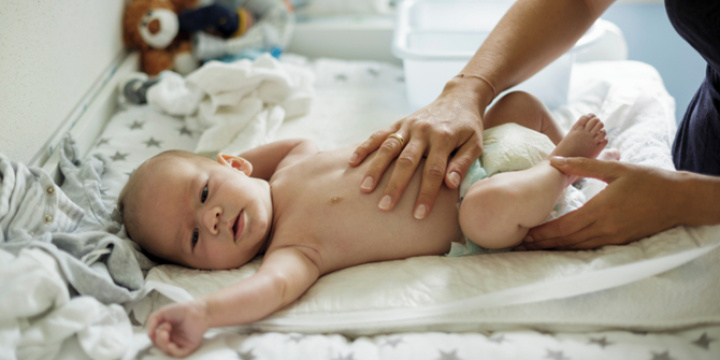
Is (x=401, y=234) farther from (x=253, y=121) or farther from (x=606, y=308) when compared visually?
(x=253, y=121)

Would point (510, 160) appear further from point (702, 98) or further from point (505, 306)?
point (702, 98)

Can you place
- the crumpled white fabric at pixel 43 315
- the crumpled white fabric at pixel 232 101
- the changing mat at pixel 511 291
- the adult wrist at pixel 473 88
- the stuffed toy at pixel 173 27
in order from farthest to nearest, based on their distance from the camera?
1. the stuffed toy at pixel 173 27
2. the crumpled white fabric at pixel 232 101
3. the adult wrist at pixel 473 88
4. the changing mat at pixel 511 291
5. the crumpled white fabric at pixel 43 315

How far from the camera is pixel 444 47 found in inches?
72.5

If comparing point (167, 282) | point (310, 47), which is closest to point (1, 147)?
point (167, 282)

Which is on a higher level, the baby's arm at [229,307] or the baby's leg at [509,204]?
the baby's leg at [509,204]

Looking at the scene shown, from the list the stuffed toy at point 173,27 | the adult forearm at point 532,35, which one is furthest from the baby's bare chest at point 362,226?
the stuffed toy at point 173,27

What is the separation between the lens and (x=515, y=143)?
3.65ft

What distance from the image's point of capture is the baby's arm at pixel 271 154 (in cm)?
141

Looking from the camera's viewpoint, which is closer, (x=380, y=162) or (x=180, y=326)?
(x=180, y=326)

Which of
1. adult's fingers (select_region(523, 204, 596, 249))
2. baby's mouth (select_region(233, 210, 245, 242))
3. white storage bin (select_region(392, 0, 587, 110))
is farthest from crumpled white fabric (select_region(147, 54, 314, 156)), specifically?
adult's fingers (select_region(523, 204, 596, 249))

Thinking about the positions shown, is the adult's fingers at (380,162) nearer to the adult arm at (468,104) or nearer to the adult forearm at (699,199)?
the adult arm at (468,104)

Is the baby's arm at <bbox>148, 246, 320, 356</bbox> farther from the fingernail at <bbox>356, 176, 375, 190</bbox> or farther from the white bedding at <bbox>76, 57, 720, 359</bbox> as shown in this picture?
the fingernail at <bbox>356, 176, 375, 190</bbox>

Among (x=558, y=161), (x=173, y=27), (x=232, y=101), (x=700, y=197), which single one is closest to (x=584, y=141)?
(x=558, y=161)

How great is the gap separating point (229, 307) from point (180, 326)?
8cm
